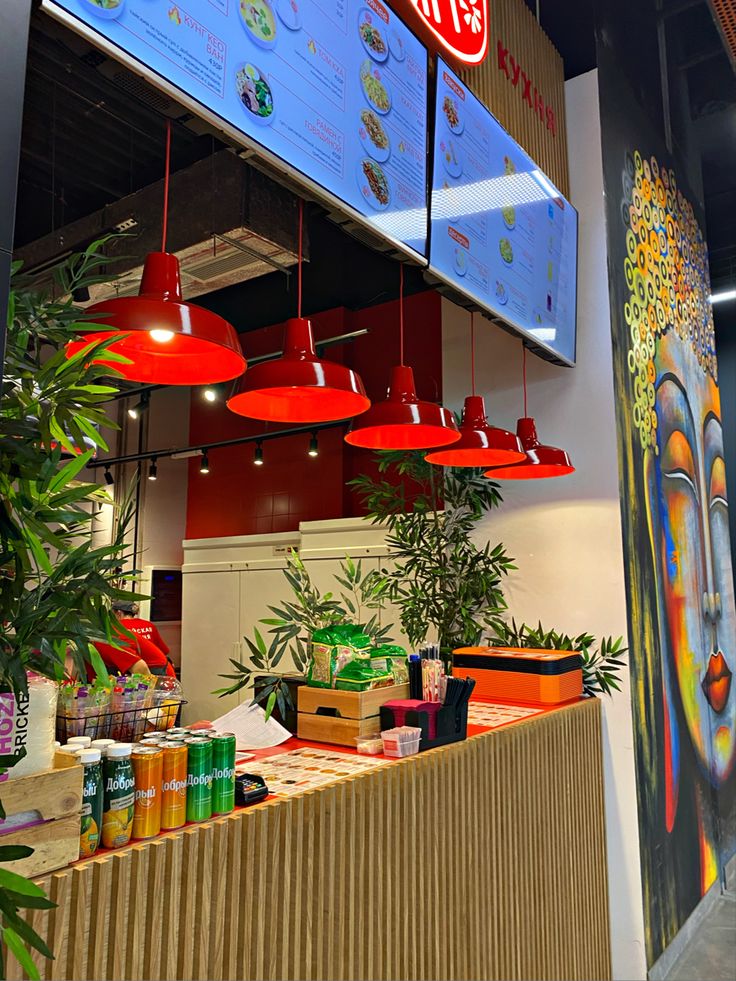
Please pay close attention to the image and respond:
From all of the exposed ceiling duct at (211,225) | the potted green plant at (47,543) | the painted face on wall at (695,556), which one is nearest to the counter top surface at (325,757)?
the potted green plant at (47,543)

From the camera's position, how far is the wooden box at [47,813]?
1.19 m

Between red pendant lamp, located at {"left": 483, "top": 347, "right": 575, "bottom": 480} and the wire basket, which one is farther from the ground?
red pendant lamp, located at {"left": 483, "top": 347, "right": 575, "bottom": 480}

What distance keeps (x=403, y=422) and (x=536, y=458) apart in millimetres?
976

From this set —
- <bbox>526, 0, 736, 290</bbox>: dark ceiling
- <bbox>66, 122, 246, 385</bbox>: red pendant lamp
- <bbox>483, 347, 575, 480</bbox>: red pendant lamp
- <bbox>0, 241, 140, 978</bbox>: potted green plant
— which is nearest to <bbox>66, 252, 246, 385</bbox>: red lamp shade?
<bbox>66, 122, 246, 385</bbox>: red pendant lamp

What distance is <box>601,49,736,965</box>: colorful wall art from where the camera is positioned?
3768mm

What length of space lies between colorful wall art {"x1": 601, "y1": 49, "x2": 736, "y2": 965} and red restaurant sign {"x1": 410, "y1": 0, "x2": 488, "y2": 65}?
1.27 m

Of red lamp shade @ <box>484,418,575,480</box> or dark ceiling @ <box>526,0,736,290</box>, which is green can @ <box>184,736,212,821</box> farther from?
dark ceiling @ <box>526,0,736,290</box>

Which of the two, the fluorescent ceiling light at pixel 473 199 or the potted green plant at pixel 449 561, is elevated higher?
the fluorescent ceiling light at pixel 473 199

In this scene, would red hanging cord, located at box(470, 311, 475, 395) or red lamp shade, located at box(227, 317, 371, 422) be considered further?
red hanging cord, located at box(470, 311, 475, 395)

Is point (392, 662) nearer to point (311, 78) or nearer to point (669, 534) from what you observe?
point (311, 78)

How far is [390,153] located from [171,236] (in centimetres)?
188

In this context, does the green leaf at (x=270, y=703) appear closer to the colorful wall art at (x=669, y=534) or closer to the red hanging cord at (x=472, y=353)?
the colorful wall art at (x=669, y=534)

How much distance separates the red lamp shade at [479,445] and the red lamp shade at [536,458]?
83 mm

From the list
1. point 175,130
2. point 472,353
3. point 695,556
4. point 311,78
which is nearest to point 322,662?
point 311,78
